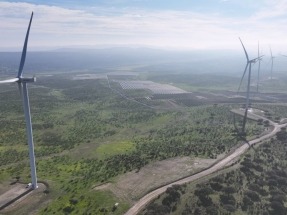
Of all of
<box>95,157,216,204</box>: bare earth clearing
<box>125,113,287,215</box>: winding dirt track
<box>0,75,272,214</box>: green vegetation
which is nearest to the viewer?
<box>125,113,287,215</box>: winding dirt track

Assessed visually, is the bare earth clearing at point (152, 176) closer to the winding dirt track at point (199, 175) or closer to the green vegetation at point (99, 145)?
the winding dirt track at point (199, 175)

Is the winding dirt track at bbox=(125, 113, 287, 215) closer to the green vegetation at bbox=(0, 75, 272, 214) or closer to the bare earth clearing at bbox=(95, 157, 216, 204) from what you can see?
the bare earth clearing at bbox=(95, 157, 216, 204)

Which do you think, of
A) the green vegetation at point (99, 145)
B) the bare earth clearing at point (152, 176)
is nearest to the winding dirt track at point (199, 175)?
the bare earth clearing at point (152, 176)

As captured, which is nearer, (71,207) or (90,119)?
(71,207)

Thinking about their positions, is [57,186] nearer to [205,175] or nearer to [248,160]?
[205,175]

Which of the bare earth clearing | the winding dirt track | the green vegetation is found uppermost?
the winding dirt track

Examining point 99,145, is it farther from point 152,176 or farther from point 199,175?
point 199,175

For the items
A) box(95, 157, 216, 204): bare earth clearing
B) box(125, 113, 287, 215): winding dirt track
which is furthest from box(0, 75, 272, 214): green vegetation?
box(95, 157, 216, 204): bare earth clearing

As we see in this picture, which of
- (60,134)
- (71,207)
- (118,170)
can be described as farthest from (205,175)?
(60,134)

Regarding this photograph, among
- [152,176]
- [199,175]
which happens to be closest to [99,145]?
[152,176]
